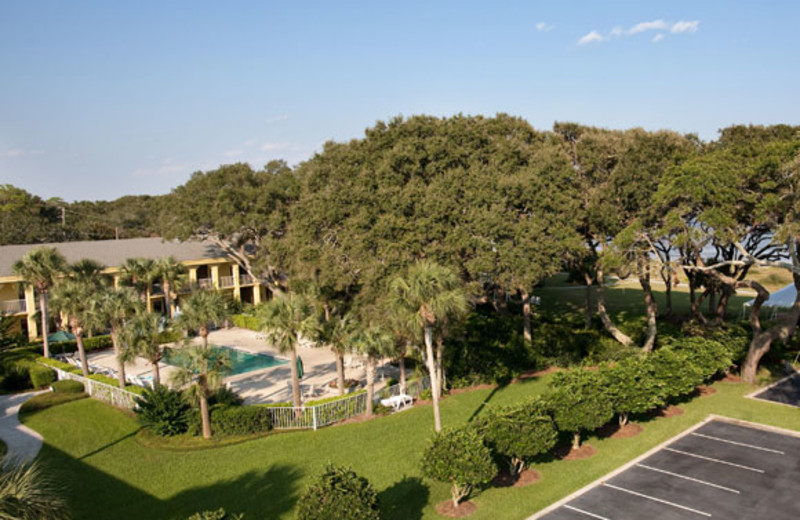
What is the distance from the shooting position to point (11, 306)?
3744 cm

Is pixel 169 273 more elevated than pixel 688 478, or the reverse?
pixel 169 273

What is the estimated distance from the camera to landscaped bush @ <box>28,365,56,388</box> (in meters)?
28.3

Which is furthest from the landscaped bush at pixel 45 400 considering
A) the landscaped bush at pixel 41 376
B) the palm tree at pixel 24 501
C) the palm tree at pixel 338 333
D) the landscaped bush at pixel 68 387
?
the palm tree at pixel 24 501

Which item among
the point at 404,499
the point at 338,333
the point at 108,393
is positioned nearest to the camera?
the point at 404,499

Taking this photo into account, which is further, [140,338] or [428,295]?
[140,338]

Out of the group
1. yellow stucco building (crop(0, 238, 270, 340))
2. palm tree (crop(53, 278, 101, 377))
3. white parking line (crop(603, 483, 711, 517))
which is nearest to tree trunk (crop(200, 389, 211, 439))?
palm tree (crop(53, 278, 101, 377))

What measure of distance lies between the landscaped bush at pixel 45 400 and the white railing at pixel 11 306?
45.6 feet

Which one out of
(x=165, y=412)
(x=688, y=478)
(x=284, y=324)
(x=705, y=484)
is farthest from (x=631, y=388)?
(x=165, y=412)

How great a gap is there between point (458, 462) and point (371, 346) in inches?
325

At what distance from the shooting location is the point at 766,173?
2262 centimetres

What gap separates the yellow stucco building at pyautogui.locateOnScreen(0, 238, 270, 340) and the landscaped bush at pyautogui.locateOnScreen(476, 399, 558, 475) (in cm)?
3323

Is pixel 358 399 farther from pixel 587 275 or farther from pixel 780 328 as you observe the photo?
pixel 780 328

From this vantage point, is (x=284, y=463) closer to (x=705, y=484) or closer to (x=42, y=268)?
(x=705, y=484)

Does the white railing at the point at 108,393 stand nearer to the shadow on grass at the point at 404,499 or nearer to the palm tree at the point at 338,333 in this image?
the palm tree at the point at 338,333
